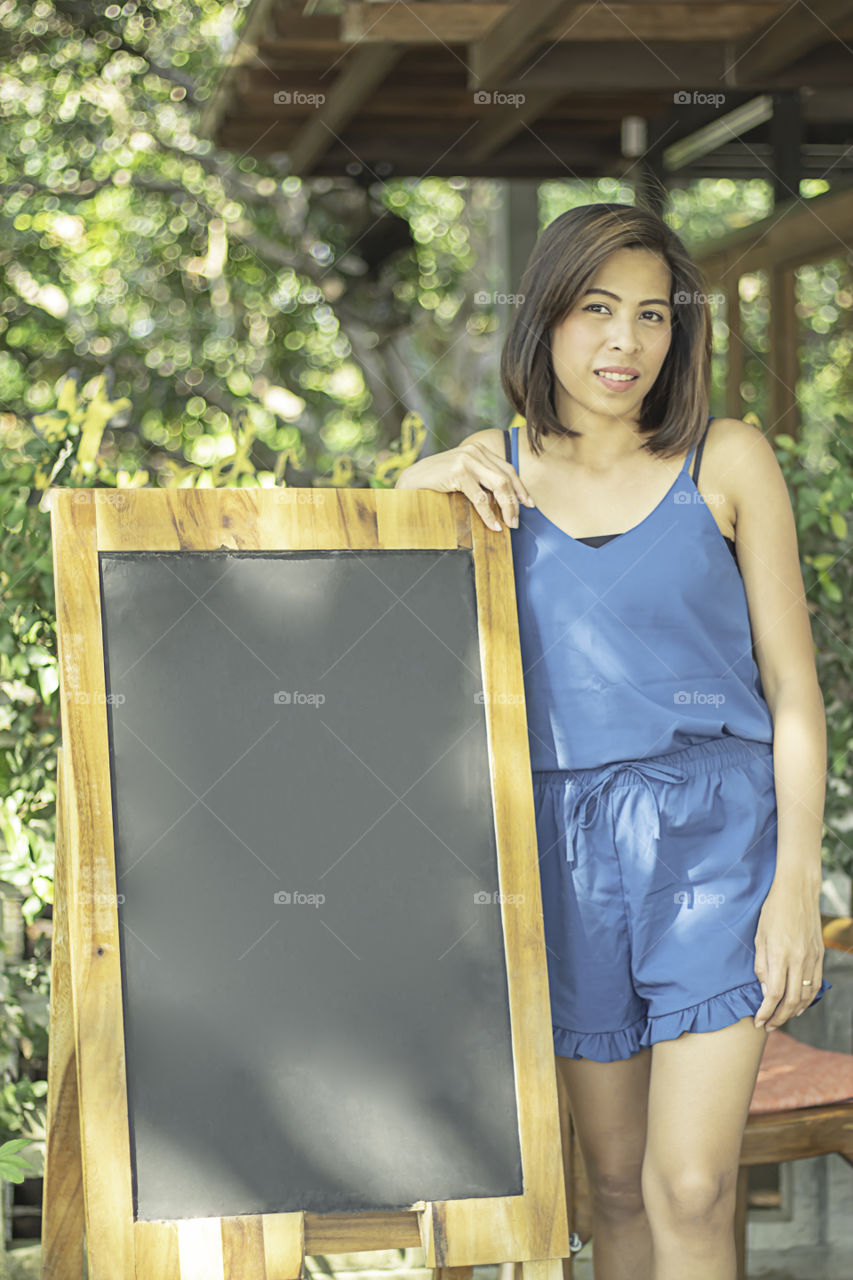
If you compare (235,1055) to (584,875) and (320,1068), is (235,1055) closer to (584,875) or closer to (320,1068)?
(320,1068)

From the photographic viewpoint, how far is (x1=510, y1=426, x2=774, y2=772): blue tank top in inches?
64.4

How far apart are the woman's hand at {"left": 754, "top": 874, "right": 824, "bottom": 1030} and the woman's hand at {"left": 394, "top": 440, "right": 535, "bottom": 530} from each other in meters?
0.53

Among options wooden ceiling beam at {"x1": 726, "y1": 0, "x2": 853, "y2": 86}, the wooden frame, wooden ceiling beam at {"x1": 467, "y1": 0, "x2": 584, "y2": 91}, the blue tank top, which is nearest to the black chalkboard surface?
the wooden frame

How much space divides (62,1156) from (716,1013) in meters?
0.78

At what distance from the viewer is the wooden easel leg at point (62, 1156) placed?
161 cm

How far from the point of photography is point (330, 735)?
5.22 ft

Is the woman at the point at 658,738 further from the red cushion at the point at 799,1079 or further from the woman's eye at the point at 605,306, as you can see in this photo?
the red cushion at the point at 799,1079

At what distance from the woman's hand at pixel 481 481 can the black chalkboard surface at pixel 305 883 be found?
0.07m

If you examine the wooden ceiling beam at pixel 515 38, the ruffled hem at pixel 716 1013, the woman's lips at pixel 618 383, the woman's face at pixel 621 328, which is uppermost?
the wooden ceiling beam at pixel 515 38

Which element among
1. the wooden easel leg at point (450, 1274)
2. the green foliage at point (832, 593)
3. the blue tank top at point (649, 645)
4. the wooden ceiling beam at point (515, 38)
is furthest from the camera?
the wooden ceiling beam at point (515, 38)

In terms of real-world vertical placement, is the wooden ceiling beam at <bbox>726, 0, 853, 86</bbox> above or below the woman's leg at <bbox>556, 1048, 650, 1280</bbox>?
above

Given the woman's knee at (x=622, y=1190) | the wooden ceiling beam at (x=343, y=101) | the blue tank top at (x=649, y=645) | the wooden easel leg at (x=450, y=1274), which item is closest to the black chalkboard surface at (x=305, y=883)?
the blue tank top at (x=649, y=645)

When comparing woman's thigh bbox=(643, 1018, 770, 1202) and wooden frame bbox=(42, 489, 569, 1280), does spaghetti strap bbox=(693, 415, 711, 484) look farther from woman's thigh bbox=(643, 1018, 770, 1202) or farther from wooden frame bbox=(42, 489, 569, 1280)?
woman's thigh bbox=(643, 1018, 770, 1202)

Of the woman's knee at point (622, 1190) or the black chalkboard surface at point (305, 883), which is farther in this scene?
the woman's knee at point (622, 1190)
